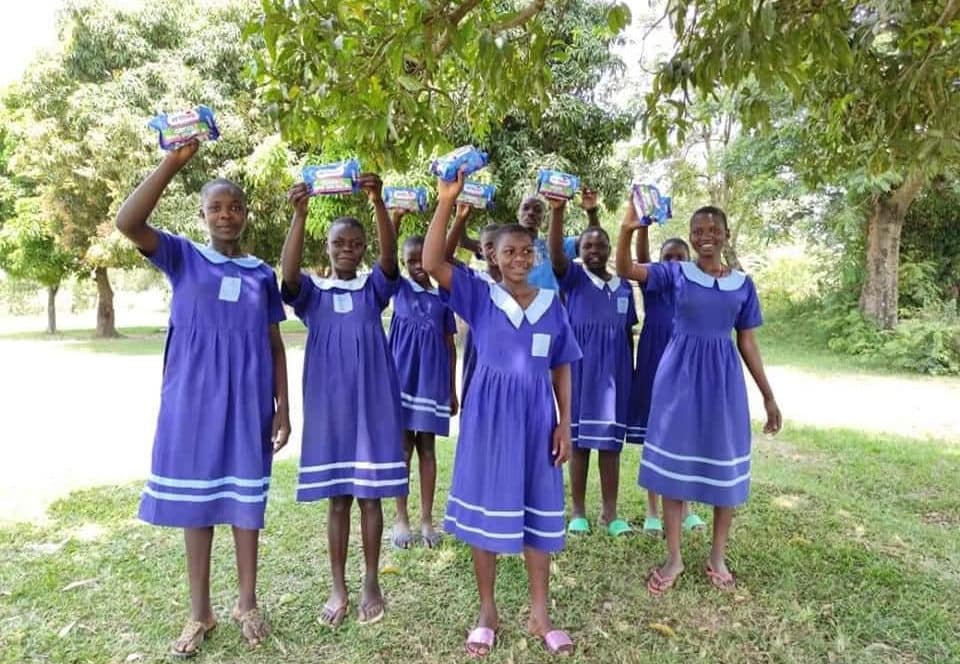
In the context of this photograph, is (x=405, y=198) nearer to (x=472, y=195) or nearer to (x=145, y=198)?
(x=472, y=195)

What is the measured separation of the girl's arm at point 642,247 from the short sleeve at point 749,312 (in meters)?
0.51

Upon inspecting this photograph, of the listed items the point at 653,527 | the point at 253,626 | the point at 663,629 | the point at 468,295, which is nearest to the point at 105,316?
the point at 253,626

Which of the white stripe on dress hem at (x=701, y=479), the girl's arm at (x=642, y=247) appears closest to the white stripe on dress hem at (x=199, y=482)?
the white stripe on dress hem at (x=701, y=479)

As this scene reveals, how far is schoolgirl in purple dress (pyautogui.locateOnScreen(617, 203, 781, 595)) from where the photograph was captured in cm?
329

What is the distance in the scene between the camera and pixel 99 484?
16.6 ft

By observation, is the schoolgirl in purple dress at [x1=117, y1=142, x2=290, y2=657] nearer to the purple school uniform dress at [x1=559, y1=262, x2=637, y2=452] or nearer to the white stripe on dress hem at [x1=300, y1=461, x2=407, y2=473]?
the white stripe on dress hem at [x1=300, y1=461, x2=407, y2=473]

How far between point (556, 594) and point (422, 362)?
144cm

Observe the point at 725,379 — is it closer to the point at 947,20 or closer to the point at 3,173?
the point at 947,20

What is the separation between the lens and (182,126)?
8.10 feet

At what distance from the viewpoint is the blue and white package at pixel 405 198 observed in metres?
3.23

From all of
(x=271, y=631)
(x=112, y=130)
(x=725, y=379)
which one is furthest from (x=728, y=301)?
(x=112, y=130)

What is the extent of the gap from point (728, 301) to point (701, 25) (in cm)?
126

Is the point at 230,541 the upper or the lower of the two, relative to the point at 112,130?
lower

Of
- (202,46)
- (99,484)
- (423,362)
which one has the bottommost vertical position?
(99,484)
